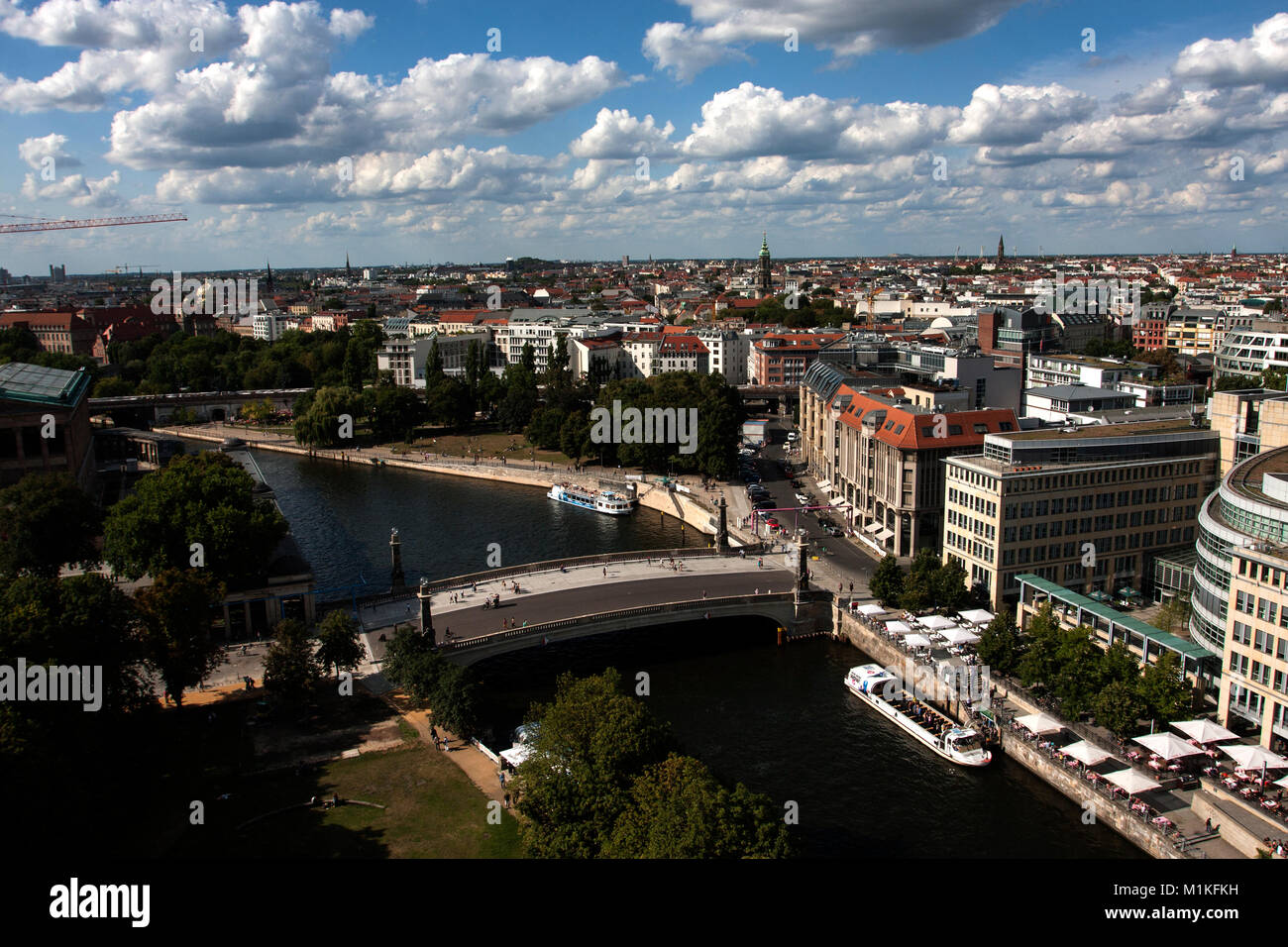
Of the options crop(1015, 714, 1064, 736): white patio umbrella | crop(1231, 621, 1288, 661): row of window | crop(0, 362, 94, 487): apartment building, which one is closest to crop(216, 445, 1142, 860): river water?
crop(1015, 714, 1064, 736): white patio umbrella

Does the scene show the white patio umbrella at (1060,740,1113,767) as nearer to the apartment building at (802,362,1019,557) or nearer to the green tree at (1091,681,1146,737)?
the green tree at (1091,681,1146,737)

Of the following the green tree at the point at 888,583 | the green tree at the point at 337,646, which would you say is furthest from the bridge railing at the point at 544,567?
the green tree at the point at 888,583

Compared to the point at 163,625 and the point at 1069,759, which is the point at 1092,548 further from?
the point at 163,625

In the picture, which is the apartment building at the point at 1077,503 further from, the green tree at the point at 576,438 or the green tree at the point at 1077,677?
the green tree at the point at 576,438

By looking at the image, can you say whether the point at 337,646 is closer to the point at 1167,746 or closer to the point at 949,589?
the point at 949,589

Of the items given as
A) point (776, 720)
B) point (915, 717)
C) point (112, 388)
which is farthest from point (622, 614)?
point (112, 388)
